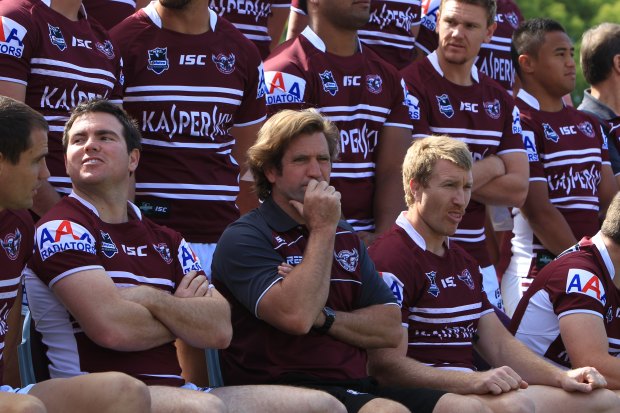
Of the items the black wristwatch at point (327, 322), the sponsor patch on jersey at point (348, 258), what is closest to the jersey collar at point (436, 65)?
the sponsor patch on jersey at point (348, 258)

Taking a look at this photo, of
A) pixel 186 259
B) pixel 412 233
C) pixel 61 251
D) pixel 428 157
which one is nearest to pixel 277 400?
pixel 186 259

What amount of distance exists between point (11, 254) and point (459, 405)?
1.99 metres

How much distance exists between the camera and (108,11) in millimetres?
6668

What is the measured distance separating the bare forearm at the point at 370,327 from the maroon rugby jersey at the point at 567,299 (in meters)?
1.10

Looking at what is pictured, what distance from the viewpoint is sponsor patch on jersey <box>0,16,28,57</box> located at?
5.39 meters

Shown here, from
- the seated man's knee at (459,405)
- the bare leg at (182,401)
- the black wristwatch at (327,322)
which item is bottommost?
the seated man's knee at (459,405)

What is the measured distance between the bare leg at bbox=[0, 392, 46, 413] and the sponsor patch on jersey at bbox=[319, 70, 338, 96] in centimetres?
292

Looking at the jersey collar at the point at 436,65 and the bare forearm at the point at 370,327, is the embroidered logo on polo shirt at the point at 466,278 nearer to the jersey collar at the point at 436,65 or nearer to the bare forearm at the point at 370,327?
the bare forearm at the point at 370,327

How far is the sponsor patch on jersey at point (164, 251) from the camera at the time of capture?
17.0 feet

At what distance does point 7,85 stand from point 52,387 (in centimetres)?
155

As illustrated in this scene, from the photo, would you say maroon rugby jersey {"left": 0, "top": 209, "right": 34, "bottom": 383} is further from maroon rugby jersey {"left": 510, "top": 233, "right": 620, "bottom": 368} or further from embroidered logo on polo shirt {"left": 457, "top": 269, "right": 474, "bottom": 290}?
maroon rugby jersey {"left": 510, "top": 233, "right": 620, "bottom": 368}

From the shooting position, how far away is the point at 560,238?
7559 millimetres

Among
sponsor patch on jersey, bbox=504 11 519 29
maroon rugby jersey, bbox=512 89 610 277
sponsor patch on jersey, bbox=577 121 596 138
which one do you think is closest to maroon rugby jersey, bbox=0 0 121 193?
maroon rugby jersey, bbox=512 89 610 277

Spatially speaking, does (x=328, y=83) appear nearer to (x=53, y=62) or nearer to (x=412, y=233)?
(x=412, y=233)
